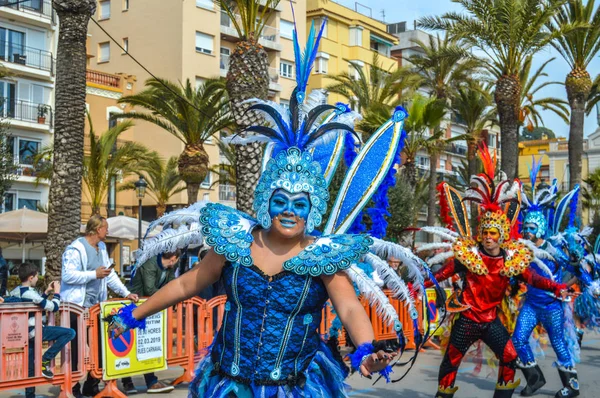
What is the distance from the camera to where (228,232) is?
446 cm

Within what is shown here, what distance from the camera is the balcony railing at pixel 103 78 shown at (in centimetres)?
4143

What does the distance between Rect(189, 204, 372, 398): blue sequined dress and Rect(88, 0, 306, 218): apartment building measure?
39.0m

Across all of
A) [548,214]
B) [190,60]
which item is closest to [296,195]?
[548,214]

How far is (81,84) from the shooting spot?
1407cm

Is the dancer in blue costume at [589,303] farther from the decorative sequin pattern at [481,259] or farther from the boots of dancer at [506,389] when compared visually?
the boots of dancer at [506,389]

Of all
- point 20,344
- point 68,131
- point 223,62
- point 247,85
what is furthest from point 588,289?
point 223,62

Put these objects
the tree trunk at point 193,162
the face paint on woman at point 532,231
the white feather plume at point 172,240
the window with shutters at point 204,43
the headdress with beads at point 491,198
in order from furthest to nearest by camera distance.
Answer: the window with shutters at point 204,43, the tree trunk at point 193,162, the face paint on woman at point 532,231, the headdress with beads at point 491,198, the white feather plume at point 172,240

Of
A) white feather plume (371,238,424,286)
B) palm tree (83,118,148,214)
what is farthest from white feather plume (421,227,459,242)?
palm tree (83,118,148,214)

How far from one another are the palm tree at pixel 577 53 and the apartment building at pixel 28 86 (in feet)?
77.6

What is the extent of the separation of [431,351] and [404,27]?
184 ft

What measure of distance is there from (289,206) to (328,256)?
339 mm

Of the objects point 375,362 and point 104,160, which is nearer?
point 375,362

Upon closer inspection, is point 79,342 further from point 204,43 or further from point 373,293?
point 204,43

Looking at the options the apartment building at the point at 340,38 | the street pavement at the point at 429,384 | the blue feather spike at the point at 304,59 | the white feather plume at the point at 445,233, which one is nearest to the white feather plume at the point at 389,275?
the blue feather spike at the point at 304,59
